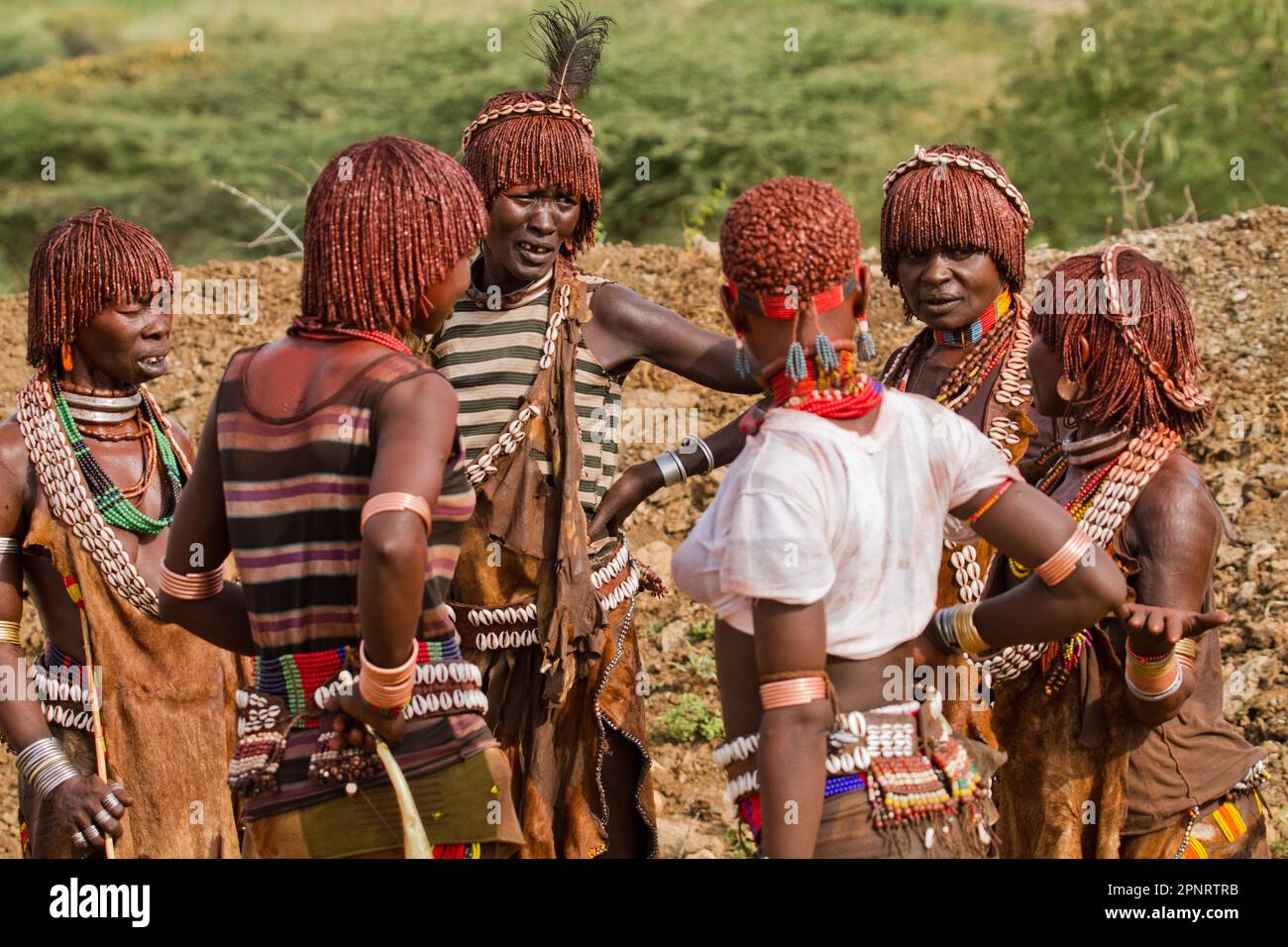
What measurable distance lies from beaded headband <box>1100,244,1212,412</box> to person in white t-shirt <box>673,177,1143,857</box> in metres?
1.00

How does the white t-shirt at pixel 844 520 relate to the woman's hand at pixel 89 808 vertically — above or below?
above

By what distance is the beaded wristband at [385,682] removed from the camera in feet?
9.83

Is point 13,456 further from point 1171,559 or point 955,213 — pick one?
point 1171,559

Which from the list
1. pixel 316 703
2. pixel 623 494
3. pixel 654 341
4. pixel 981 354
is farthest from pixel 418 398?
pixel 981 354

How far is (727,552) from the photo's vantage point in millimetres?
2889

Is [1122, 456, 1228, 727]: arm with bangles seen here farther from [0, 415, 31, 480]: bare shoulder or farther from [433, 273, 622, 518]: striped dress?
[0, 415, 31, 480]: bare shoulder

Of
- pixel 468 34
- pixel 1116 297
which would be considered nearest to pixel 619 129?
pixel 468 34

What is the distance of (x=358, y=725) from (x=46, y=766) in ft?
4.84

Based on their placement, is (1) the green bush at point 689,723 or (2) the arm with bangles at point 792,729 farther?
(1) the green bush at point 689,723

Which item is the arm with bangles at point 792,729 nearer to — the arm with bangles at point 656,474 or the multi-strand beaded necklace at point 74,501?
the arm with bangles at point 656,474

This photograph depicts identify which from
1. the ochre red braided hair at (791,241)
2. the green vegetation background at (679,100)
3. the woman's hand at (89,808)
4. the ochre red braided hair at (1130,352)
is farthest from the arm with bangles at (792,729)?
the green vegetation background at (679,100)

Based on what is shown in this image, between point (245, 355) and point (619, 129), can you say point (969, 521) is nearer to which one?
point (245, 355)

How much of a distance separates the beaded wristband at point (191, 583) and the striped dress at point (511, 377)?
1120 mm

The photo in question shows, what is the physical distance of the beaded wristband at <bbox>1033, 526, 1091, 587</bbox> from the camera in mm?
3021
